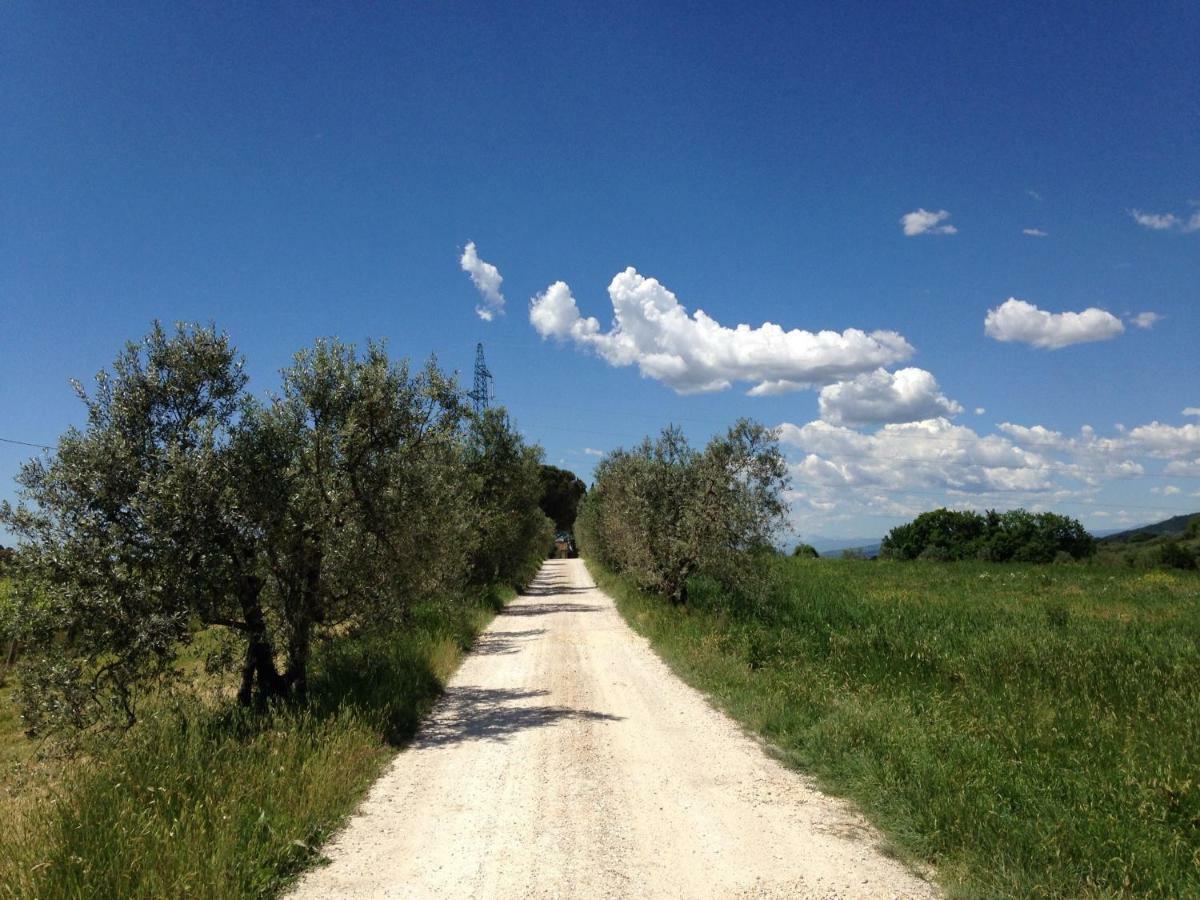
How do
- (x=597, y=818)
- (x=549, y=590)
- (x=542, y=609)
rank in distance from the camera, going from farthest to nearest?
(x=549, y=590) → (x=542, y=609) → (x=597, y=818)

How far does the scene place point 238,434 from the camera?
36.2 feet

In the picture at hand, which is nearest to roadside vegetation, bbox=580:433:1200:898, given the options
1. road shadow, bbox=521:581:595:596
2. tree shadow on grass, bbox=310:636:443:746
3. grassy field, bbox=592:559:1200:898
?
grassy field, bbox=592:559:1200:898

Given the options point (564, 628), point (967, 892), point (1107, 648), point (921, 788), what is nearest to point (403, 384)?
point (921, 788)

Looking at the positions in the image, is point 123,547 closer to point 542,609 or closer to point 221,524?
point 221,524

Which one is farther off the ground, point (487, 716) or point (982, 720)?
point (982, 720)

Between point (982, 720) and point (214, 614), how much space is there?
11.2 meters

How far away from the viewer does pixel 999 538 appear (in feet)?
268

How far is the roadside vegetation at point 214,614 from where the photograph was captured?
20.1 feet

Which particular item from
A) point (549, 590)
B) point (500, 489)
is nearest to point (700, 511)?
point (500, 489)

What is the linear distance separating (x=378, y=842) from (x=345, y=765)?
1.80m

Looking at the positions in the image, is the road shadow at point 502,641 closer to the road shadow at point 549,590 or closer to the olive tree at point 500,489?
the olive tree at point 500,489

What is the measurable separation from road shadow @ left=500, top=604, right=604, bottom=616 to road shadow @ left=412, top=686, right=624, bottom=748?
47.7 feet

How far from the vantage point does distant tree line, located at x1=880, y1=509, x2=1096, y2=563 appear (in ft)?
250

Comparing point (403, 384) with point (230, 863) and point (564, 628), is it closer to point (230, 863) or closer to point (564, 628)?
point (230, 863)
